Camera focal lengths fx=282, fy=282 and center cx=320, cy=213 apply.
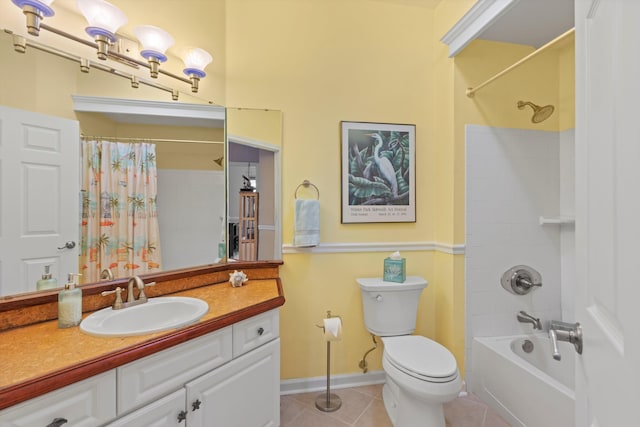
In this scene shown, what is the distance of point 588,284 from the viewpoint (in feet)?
2.04

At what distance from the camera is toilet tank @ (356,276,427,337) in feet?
6.08

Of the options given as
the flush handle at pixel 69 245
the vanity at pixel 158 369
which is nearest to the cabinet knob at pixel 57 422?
the vanity at pixel 158 369

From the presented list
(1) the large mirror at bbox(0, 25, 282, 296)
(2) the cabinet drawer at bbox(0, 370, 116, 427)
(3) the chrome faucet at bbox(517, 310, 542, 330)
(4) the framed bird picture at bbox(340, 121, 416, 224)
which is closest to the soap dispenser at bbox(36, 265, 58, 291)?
(1) the large mirror at bbox(0, 25, 282, 296)

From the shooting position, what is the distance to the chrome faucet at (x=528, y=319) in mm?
1971

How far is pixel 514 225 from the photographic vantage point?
2.05 metres

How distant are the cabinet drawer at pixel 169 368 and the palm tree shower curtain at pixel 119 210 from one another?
24.7 inches

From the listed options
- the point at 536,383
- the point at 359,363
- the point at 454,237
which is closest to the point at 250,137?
the point at 454,237

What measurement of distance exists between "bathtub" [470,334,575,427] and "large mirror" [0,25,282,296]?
1.56m

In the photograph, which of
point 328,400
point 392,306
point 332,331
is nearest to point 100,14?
point 332,331

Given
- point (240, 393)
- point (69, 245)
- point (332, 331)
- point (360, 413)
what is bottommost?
point (360, 413)

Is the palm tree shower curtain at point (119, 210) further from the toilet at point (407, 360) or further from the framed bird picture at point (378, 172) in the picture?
the toilet at point (407, 360)

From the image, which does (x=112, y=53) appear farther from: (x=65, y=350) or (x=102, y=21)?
(x=65, y=350)

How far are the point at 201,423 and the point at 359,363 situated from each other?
1.22 m

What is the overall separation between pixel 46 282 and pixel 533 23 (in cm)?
305
